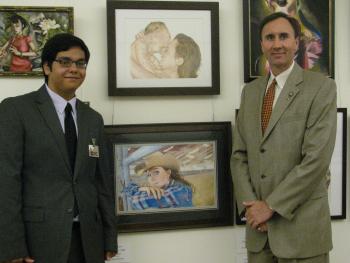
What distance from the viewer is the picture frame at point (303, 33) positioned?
6.75ft

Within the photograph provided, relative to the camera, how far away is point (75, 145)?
5.05 ft

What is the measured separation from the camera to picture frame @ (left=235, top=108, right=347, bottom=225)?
214cm

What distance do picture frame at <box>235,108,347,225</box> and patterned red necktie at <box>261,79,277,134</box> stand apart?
0.58 m

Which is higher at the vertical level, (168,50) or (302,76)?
(168,50)

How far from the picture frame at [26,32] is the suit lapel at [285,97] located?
92 cm

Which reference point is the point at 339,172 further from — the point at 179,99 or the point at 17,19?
the point at 17,19

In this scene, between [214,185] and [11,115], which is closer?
[11,115]

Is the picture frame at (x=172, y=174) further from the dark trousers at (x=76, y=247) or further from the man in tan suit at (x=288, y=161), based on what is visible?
the dark trousers at (x=76, y=247)

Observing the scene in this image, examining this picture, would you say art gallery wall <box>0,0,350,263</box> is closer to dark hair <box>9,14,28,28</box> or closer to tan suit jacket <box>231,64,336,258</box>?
dark hair <box>9,14,28,28</box>

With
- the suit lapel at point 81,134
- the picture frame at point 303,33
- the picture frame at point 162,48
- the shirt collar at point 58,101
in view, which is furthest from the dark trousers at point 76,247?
the picture frame at point 303,33

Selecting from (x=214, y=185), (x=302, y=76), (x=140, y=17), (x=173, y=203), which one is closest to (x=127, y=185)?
(x=173, y=203)

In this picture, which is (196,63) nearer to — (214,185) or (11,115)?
(214,185)

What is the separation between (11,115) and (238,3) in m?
1.18

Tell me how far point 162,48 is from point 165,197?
0.68 m
